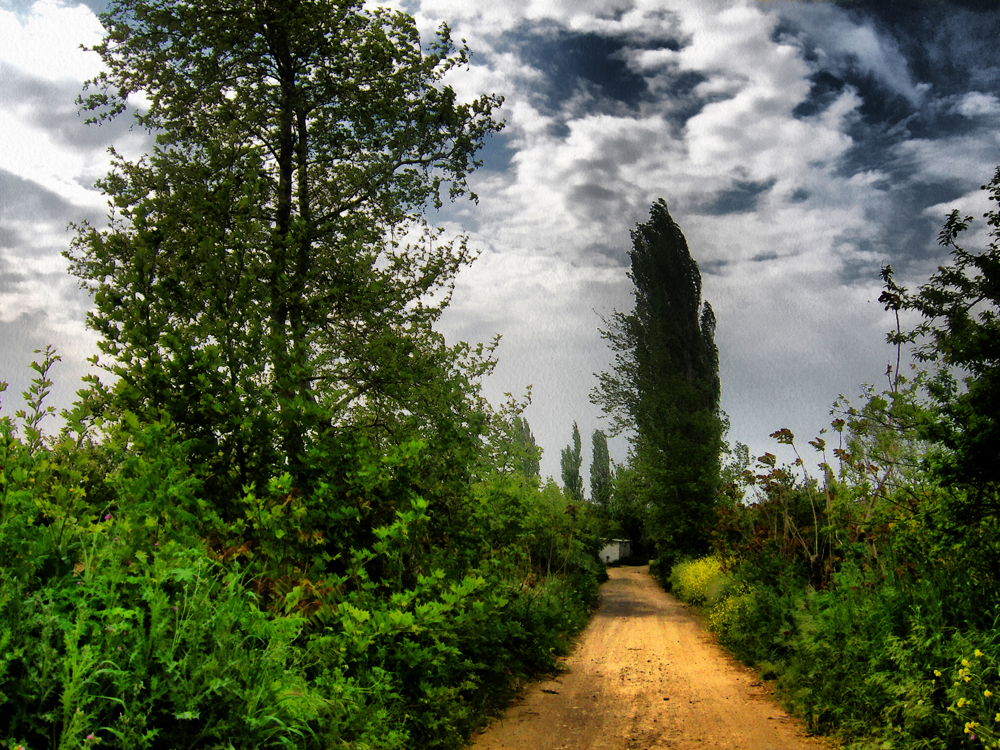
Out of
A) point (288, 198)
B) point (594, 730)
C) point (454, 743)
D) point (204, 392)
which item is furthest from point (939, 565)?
point (288, 198)

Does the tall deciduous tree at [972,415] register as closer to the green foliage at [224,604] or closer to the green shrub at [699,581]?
the green foliage at [224,604]

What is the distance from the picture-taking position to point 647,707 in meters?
7.44

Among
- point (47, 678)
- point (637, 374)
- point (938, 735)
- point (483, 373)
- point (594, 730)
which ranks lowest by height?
point (594, 730)

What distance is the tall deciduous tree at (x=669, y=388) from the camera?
23469mm

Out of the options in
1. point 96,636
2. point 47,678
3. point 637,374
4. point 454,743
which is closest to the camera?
point 47,678

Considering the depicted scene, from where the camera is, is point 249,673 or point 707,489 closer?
point 249,673

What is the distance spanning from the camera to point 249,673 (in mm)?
3225

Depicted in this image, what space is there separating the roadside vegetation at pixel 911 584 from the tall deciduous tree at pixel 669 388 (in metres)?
13.3

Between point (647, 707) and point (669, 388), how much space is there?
60.9 feet

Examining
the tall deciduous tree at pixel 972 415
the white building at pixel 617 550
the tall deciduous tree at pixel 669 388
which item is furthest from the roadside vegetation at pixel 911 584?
the white building at pixel 617 550

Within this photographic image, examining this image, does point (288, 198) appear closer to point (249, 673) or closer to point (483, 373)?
point (483, 373)

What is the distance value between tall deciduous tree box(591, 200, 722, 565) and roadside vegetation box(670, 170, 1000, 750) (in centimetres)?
1328

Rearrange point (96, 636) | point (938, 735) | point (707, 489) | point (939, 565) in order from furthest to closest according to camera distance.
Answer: point (707, 489) < point (939, 565) < point (938, 735) < point (96, 636)

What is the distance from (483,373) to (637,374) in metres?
16.5
